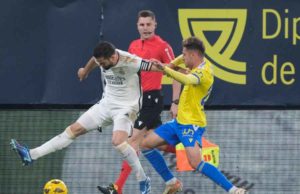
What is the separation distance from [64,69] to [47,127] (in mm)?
866

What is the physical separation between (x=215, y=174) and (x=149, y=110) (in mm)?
1349

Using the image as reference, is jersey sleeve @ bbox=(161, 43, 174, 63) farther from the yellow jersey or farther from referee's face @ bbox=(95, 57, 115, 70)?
referee's face @ bbox=(95, 57, 115, 70)

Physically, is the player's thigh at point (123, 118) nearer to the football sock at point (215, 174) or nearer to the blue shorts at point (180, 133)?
the blue shorts at point (180, 133)

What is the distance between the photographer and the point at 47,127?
533 inches

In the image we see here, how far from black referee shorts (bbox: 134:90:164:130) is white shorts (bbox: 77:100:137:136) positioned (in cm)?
53

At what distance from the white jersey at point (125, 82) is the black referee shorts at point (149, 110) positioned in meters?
0.56

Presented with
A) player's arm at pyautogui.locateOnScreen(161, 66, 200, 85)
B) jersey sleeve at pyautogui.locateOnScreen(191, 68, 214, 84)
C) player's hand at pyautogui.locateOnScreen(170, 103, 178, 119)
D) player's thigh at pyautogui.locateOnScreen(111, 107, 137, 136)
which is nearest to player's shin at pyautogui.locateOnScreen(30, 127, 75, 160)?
player's thigh at pyautogui.locateOnScreen(111, 107, 137, 136)

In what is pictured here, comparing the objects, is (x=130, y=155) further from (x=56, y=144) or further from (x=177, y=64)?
(x=177, y=64)

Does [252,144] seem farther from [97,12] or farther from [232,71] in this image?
[97,12]

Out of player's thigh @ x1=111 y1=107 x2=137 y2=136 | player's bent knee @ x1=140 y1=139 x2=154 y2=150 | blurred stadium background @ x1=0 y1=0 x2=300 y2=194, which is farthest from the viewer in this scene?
blurred stadium background @ x1=0 y1=0 x2=300 y2=194

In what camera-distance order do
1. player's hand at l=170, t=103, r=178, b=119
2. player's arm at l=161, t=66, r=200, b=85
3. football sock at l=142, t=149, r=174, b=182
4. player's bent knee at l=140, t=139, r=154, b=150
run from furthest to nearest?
player's hand at l=170, t=103, r=178, b=119, football sock at l=142, t=149, r=174, b=182, player's bent knee at l=140, t=139, r=154, b=150, player's arm at l=161, t=66, r=200, b=85

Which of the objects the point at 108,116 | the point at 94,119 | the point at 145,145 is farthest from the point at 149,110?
the point at 94,119

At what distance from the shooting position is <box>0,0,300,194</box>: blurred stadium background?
13.1 metres

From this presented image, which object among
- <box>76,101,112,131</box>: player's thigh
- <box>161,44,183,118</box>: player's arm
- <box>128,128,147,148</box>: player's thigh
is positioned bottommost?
<box>128,128,147,148</box>: player's thigh
